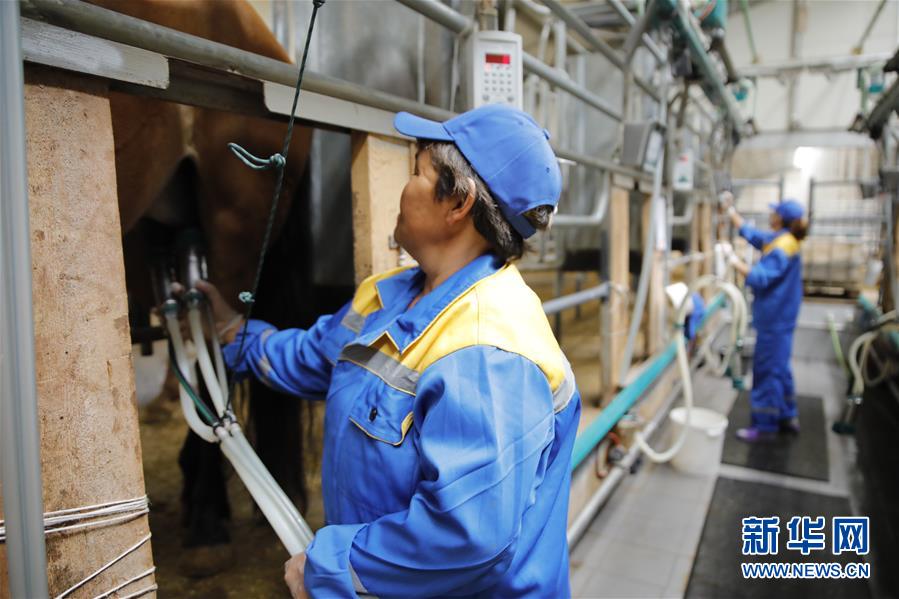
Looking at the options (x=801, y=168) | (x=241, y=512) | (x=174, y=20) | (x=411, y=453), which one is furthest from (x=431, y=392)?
(x=801, y=168)

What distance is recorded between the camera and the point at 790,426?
10.7 feet

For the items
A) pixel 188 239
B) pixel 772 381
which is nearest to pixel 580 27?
pixel 188 239

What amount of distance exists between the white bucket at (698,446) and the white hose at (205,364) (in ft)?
7.33

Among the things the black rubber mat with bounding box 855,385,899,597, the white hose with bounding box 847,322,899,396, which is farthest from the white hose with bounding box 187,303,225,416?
the white hose with bounding box 847,322,899,396

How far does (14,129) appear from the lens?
0.52 meters

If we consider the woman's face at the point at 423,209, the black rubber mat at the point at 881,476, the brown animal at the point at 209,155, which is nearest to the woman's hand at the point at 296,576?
the woman's face at the point at 423,209

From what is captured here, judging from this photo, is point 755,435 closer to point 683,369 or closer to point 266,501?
point 683,369

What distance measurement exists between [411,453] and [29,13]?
2.35ft

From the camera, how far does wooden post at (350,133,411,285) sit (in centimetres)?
122

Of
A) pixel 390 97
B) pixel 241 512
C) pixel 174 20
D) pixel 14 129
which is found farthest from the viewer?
pixel 241 512

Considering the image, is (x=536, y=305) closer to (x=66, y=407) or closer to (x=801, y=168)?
(x=66, y=407)

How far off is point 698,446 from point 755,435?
776 mm

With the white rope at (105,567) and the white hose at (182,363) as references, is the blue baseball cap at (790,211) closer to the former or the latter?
the white hose at (182,363)

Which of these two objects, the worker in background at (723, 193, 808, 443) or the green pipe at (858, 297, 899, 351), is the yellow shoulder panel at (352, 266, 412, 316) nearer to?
the worker in background at (723, 193, 808, 443)
